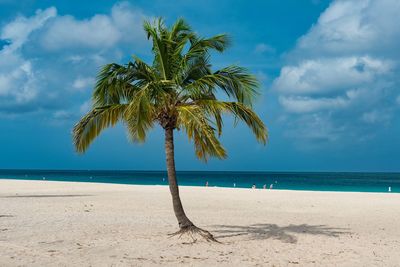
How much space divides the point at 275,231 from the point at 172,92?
5.99m

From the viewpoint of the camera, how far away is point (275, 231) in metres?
15.3

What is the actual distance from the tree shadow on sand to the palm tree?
80.9 inches

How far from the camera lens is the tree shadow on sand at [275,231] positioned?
1409 centimetres

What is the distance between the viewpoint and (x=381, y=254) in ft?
38.5

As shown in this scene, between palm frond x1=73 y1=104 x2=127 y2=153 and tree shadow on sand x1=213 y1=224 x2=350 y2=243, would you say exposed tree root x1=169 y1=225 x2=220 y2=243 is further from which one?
palm frond x1=73 y1=104 x2=127 y2=153

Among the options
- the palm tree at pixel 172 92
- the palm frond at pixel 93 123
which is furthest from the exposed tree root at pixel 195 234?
the palm frond at pixel 93 123

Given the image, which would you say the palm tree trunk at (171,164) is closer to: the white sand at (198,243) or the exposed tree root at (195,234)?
the exposed tree root at (195,234)

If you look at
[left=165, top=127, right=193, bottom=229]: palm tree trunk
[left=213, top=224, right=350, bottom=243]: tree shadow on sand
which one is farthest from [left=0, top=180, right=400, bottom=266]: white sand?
[left=165, top=127, right=193, bottom=229]: palm tree trunk

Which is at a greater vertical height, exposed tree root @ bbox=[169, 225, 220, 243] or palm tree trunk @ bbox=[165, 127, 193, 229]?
palm tree trunk @ bbox=[165, 127, 193, 229]


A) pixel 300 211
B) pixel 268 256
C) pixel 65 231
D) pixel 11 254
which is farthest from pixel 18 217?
pixel 300 211

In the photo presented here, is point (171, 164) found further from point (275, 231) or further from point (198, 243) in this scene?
point (275, 231)

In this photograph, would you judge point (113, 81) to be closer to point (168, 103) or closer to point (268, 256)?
point (168, 103)

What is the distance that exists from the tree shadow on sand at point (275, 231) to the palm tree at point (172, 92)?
2.06m

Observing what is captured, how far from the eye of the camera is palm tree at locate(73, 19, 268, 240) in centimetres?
1218
